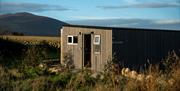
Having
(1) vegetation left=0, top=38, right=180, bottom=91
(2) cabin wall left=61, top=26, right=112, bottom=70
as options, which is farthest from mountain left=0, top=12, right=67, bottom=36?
(1) vegetation left=0, top=38, right=180, bottom=91

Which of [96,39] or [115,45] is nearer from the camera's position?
[115,45]

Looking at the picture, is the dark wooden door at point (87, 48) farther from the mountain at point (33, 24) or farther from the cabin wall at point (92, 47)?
the mountain at point (33, 24)

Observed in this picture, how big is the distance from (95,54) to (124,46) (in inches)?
77.7

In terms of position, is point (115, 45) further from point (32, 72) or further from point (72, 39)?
point (32, 72)

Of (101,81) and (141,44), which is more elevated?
(141,44)

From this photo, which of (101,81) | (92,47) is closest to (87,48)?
(92,47)

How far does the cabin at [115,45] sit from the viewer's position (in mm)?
27234

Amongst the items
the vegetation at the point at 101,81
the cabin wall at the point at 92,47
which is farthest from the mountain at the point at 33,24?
the vegetation at the point at 101,81

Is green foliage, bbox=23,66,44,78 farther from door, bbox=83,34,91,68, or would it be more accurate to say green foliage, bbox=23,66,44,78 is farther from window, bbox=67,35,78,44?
window, bbox=67,35,78,44

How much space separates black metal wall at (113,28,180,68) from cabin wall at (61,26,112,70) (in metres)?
0.53

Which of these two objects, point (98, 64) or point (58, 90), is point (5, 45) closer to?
point (98, 64)

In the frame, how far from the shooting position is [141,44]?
28.4 m

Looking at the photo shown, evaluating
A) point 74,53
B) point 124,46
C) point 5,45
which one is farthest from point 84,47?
point 5,45

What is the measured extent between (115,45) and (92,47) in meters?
2.03
